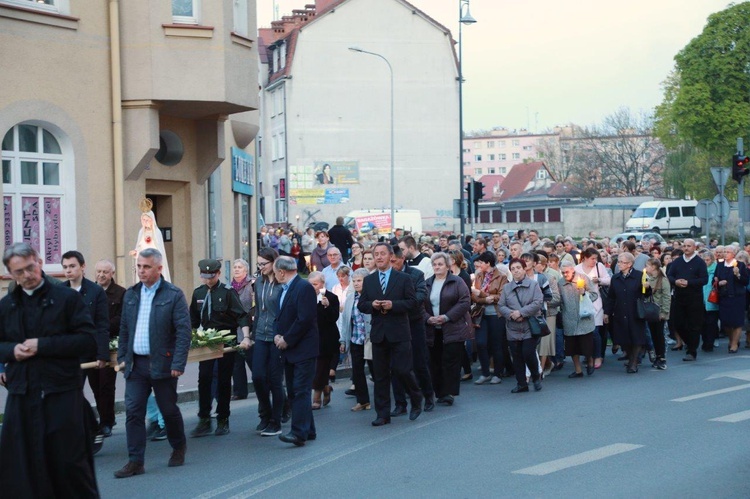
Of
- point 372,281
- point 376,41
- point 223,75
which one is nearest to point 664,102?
point 376,41

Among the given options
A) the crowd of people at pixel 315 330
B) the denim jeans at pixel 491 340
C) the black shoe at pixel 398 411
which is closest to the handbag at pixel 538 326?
the crowd of people at pixel 315 330

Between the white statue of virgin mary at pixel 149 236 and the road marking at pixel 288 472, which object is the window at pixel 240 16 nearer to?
the white statue of virgin mary at pixel 149 236

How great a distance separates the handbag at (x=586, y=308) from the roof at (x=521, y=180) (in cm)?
11106

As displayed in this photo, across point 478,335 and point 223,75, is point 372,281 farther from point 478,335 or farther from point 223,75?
point 223,75

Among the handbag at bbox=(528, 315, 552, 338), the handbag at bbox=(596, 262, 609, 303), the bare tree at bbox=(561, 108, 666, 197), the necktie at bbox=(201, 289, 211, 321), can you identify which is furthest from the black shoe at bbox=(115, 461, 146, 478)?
the bare tree at bbox=(561, 108, 666, 197)

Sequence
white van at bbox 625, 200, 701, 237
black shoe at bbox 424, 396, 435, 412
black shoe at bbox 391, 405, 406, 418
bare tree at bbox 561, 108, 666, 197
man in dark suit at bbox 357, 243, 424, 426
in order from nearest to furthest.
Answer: man in dark suit at bbox 357, 243, 424, 426
black shoe at bbox 391, 405, 406, 418
black shoe at bbox 424, 396, 435, 412
white van at bbox 625, 200, 701, 237
bare tree at bbox 561, 108, 666, 197

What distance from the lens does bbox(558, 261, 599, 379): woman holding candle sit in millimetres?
16422

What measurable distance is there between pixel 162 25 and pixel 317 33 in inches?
1911

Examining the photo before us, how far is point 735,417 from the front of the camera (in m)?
12.0

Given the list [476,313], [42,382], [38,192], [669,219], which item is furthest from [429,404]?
[669,219]

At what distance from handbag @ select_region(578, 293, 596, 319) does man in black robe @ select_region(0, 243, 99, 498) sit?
1036 centimetres

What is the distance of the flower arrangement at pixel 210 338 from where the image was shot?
10.8 meters

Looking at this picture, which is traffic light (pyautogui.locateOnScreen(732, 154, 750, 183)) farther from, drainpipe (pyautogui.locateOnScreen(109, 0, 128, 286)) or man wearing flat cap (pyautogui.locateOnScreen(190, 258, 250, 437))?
man wearing flat cap (pyautogui.locateOnScreen(190, 258, 250, 437))

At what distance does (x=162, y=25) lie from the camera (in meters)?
18.0
